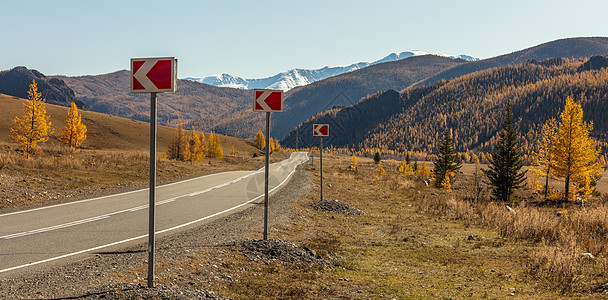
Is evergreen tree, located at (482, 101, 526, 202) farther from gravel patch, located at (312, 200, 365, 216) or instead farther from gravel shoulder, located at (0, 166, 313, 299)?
gravel shoulder, located at (0, 166, 313, 299)

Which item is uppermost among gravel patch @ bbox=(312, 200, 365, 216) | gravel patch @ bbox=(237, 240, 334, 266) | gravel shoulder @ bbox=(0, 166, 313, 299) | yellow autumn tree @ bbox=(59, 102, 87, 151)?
yellow autumn tree @ bbox=(59, 102, 87, 151)

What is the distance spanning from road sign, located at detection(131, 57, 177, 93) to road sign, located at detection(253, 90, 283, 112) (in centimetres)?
387

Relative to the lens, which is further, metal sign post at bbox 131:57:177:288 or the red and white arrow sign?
the red and white arrow sign

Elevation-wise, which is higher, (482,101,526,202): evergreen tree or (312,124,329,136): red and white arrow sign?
(312,124,329,136): red and white arrow sign

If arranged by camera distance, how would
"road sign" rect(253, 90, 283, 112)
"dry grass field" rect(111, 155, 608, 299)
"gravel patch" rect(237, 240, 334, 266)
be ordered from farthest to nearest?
"road sign" rect(253, 90, 283, 112) < "gravel patch" rect(237, 240, 334, 266) < "dry grass field" rect(111, 155, 608, 299)

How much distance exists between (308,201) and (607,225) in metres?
12.4

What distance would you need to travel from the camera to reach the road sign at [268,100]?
9.59 m

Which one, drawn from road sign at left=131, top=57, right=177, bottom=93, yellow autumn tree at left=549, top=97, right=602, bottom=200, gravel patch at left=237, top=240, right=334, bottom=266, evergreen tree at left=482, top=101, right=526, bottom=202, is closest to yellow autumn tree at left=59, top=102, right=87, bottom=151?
evergreen tree at left=482, top=101, right=526, bottom=202

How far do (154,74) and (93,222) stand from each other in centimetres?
796

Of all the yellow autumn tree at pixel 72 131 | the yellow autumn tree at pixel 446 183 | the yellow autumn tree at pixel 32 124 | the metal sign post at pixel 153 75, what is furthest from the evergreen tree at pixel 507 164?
the yellow autumn tree at pixel 72 131

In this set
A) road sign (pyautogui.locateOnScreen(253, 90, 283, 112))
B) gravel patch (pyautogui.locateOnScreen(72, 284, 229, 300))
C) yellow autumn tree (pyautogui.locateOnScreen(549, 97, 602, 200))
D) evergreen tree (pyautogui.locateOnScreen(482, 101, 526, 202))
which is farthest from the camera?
evergreen tree (pyautogui.locateOnScreen(482, 101, 526, 202))

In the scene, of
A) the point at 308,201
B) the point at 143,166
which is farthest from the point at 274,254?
the point at 143,166

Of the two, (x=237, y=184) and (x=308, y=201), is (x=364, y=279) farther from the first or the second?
(x=237, y=184)

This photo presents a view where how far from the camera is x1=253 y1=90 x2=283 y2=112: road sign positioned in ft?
31.5
